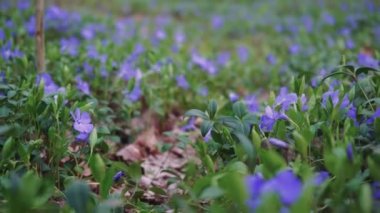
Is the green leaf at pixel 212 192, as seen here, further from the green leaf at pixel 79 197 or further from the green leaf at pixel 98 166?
the green leaf at pixel 98 166

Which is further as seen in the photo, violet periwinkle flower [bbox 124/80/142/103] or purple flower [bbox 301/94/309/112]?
violet periwinkle flower [bbox 124/80/142/103]

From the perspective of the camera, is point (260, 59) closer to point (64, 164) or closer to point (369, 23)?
point (369, 23)

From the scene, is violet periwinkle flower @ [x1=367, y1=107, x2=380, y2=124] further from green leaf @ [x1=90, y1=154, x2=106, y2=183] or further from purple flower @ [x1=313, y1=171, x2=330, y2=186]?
green leaf @ [x1=90, y1=154, x2=106, y2=183]

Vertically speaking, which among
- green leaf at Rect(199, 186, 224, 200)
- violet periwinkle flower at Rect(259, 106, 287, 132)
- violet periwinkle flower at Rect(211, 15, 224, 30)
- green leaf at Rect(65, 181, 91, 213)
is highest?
violet periwinkle flower at Rect(211, 15, 224, 30)

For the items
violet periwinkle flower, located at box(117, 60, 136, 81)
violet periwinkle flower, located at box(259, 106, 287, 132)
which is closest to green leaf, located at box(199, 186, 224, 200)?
violet periwinkle flower, located at box(259, 106, 287, 132)

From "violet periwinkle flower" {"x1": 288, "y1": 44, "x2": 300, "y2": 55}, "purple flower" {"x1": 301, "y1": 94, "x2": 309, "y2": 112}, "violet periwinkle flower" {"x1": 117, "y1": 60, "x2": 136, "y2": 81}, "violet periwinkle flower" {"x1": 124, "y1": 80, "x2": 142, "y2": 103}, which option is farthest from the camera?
"violet periwinkle flower" {"x1": 288, "y1": 44, "x2": 300, "y2": 55}

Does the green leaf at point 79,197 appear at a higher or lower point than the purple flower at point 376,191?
lower

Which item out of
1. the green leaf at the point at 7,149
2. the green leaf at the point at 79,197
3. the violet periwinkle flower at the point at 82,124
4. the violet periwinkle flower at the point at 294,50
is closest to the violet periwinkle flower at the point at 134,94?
the violet periwinkle flower at the point at 82,124

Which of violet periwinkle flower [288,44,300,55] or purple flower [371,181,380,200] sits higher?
violet periwinkle flower [288,44,300,55]
